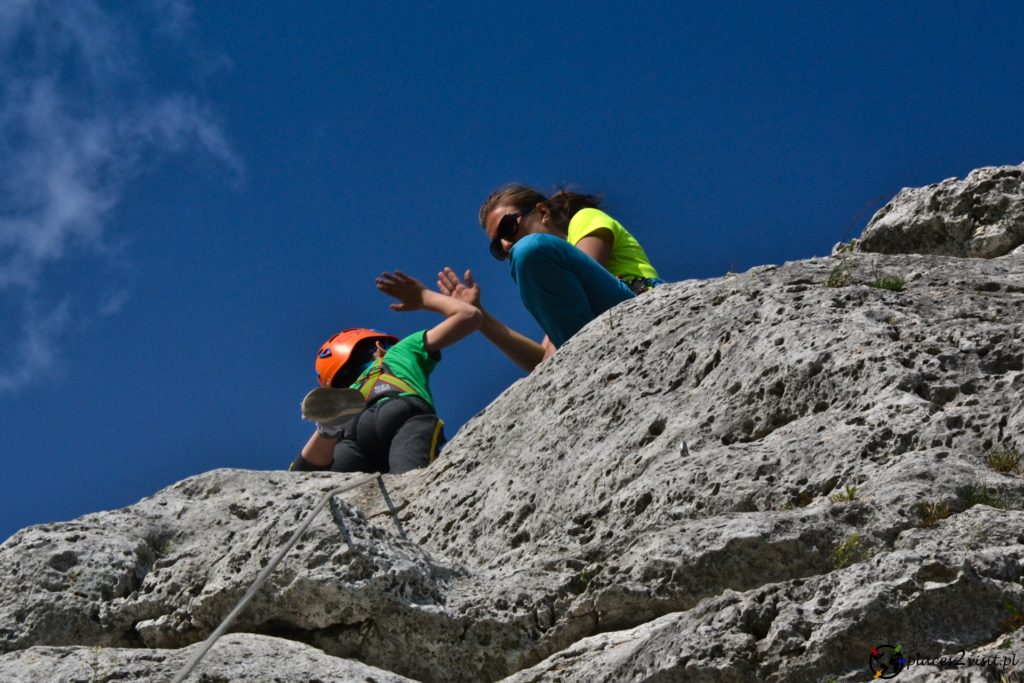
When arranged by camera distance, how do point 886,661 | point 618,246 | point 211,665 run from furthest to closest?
point 618,246
point 211,665
point 886,661

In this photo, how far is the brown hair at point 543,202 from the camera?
9.23m

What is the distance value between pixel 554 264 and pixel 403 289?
1791 mm

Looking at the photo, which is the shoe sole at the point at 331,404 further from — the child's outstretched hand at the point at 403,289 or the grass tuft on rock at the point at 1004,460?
the grass tuft on rock at the point at 1004,460

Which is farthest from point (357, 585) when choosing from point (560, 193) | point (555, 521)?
point (560, 193)

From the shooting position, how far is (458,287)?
9.38 metres

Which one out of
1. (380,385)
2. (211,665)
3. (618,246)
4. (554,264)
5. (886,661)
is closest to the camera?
(886,661)

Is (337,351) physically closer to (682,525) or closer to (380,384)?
(380,384)

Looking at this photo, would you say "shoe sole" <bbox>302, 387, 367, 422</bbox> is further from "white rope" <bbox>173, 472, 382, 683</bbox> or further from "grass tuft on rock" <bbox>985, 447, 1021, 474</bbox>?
"grass tuft on rock" <bbox>985, 447, 1021, 474</bbox>

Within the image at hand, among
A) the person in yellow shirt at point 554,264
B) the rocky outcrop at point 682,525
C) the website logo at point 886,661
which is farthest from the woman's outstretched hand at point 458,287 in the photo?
the website logo at point 886,661

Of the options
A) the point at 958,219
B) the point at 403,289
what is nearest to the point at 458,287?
the point at 403,289

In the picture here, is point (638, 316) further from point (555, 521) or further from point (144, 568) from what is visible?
point (144, 568)

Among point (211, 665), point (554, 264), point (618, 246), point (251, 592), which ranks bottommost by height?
point (211, 665)

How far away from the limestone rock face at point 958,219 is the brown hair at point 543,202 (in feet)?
6.76

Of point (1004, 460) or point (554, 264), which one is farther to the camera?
point (554, 264)
